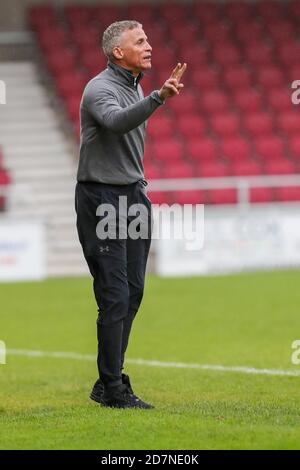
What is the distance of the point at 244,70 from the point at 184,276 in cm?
915

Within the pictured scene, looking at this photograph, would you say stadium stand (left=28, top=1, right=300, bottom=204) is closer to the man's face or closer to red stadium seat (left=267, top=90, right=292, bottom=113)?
red stadium seat (left=267, top=90, right=292, bottom=113)

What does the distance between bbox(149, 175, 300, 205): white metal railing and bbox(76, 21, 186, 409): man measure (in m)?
13.9

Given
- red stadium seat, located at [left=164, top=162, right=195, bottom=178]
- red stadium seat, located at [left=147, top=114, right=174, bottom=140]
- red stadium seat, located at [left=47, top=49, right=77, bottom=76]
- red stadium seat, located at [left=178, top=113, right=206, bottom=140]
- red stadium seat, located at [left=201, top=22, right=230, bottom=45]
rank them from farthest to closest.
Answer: red stadium seat, located at [left=201, top=22, right=230, bottom=45]
red stadium seat, located at [left=47, top=49, right=77, bottom=76]
red stadium seat, located at [left=178, top=113, right=206, bottom=140]
red stadium seat, located at [left=147, top=114, right=174, bottom=140]
red stadium seat, located at [left=164, top=162, right=195, bottom=178]

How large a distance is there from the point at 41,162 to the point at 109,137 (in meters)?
18.0

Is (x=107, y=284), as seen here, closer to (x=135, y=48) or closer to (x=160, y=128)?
(x=135, y=48)

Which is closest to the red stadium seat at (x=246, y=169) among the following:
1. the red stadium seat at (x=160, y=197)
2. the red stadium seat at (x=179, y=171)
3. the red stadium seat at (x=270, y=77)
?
the red stadium seat at (x=179, y=171)

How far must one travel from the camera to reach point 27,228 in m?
19.8

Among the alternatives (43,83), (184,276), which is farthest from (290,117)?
(184,276)

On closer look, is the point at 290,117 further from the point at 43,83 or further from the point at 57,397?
the point at 57,397

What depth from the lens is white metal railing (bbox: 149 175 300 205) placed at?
21.5 metres

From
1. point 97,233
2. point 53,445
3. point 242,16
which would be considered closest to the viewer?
point 53,445

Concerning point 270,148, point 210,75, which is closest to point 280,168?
point 270,148

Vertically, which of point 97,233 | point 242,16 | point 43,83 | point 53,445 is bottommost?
point 53,445

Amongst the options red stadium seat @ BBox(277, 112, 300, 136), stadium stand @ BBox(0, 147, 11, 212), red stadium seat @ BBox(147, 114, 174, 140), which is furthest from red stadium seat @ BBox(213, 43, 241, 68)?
stadium stand @ BBox(0, 147, 11, 212)
